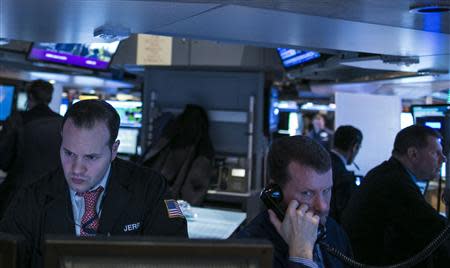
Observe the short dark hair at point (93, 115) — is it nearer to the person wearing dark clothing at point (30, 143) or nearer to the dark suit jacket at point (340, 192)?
the person wearing dark clothing at point (30, 143)

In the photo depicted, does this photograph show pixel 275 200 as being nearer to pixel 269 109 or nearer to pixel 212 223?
pixel 212 223

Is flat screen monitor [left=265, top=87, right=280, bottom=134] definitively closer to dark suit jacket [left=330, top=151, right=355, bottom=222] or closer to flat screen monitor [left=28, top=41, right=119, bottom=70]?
dark suit jacket [left=330, top=151, right=355, bottom=222]

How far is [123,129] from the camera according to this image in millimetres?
6434

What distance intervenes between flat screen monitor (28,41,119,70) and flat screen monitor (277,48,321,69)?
1860mm

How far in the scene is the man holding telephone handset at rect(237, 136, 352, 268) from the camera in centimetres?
155

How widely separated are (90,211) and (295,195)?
2.22 feet

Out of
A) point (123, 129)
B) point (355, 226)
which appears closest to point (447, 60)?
point (355, 226)

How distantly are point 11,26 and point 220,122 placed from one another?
3.00 m

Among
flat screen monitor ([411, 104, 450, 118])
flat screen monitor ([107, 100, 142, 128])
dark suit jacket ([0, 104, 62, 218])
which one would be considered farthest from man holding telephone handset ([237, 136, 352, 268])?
flat screen monitor ([107, 100, 142, 128])

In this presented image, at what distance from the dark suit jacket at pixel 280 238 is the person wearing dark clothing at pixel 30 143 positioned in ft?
6.99

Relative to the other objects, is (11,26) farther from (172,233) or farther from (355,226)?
(355,226)

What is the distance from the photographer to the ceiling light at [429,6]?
1638mm

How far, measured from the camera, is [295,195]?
1.69 metres

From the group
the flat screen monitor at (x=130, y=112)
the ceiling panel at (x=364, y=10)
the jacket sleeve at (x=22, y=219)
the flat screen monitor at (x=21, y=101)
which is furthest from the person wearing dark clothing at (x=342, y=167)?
the flat screen monitor at (x=21, y=101)
